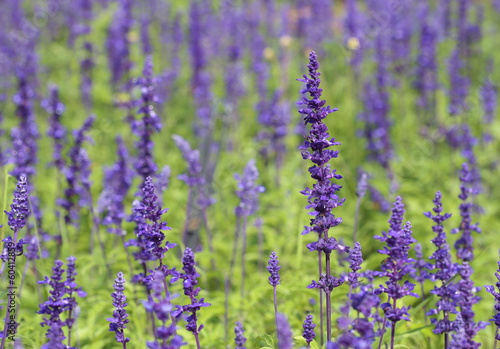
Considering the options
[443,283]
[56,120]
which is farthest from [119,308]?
[56,120]

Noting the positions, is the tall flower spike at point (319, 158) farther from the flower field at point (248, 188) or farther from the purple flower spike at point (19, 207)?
the purple flower spike at point (19, 207)

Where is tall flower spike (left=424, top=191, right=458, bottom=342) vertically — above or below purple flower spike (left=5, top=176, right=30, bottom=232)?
below

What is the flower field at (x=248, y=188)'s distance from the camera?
10.9ft

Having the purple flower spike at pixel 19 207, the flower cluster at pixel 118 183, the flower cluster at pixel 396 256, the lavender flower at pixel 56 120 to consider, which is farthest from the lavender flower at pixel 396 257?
the lavender flower at pixel 56 120

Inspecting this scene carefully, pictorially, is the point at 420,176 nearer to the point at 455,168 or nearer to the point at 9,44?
the point at 455,168

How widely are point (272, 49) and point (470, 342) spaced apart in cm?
1059

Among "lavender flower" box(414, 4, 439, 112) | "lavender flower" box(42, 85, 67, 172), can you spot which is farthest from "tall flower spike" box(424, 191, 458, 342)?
"lavender flower" box(414, 4, 439, 112)

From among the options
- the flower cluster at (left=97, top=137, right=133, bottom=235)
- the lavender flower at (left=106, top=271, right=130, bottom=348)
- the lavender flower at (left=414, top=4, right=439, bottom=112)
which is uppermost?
the lavender flower at (left=414, top=4, right=439, bottom=112)

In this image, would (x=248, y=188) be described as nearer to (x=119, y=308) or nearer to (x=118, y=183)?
(x=118, y=183)

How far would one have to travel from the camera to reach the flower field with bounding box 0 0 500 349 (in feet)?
10.9

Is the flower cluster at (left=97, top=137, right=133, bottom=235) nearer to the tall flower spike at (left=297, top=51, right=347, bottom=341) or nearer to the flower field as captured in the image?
the flower field

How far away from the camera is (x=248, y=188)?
216 inches

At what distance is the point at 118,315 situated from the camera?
3.27 m

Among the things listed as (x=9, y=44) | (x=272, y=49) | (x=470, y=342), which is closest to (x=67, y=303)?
(x=470, y=342)
